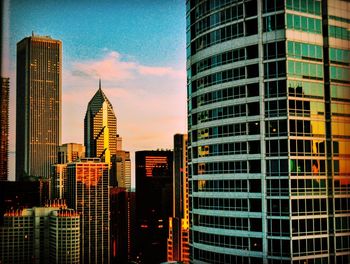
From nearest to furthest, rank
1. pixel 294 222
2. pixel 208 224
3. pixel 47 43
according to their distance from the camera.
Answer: pixel 294 222 < pixel 208 224 < pixel 47 43

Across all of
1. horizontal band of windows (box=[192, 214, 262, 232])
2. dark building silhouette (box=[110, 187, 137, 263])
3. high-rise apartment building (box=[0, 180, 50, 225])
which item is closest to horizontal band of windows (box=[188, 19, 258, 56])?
horizontal band of windows (box=[192, 214, 262, 232])

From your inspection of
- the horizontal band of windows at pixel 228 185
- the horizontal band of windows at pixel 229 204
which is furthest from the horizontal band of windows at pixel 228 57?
the horizontal band of windows at pixel 229 204

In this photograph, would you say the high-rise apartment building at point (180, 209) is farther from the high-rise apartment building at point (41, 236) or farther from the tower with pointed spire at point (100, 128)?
the tower with pointed spire at point (100, 128)

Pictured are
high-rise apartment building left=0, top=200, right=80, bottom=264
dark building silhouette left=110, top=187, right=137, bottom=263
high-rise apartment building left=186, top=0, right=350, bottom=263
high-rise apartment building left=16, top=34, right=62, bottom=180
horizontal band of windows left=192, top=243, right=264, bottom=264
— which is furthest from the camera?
dark building silhouette left=110, top=187, right=137, bottom=263

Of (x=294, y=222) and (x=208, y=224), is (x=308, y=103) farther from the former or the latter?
(x=208, y=224)

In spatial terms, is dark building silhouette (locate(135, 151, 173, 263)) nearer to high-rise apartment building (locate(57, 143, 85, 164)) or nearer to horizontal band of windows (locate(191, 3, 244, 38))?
high-rise apartment building (locate(57, 143, 85, 164))

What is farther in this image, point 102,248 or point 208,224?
point 102,248

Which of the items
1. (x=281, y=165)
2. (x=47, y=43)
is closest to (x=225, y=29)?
(x=281, y=165)
